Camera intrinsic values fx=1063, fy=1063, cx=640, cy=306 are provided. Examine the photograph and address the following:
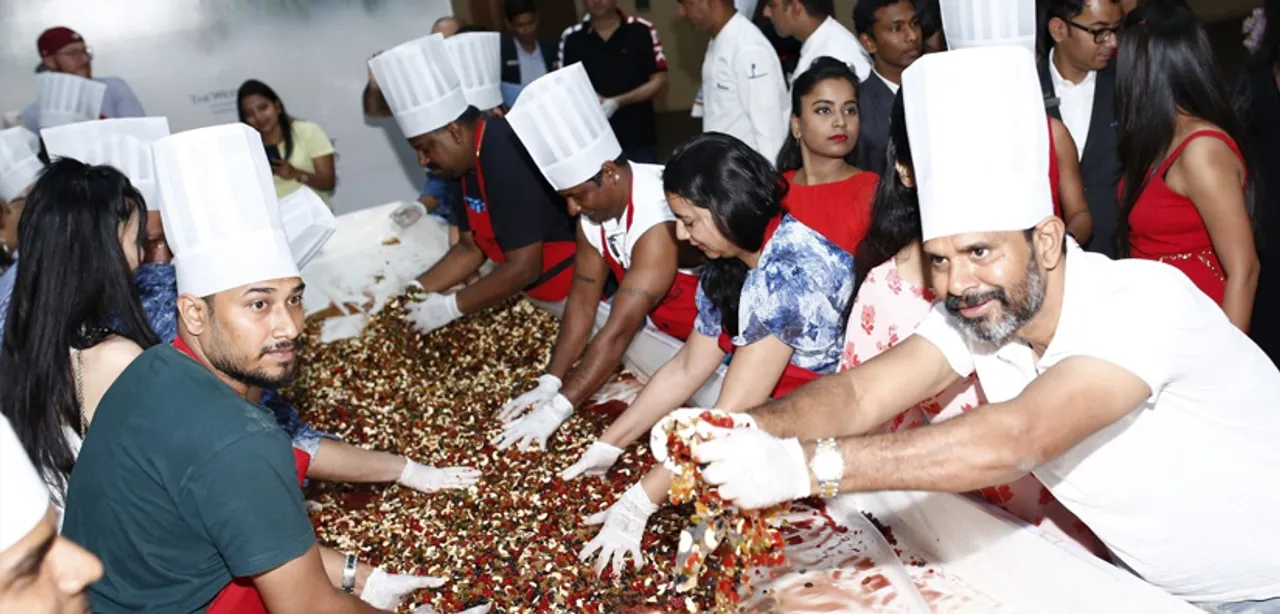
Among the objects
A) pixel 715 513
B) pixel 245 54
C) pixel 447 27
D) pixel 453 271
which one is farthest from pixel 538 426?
pixel 245 54

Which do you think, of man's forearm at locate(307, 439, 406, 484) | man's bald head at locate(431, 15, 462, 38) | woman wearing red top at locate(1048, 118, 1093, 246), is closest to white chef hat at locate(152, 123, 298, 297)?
man's forearm at locate(307, 439, 406, 484)

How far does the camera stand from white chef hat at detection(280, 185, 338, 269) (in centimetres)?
250

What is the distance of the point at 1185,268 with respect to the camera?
98.7 inches

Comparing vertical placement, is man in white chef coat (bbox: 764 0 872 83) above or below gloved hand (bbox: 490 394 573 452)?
above

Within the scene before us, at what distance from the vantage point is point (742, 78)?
4.14m

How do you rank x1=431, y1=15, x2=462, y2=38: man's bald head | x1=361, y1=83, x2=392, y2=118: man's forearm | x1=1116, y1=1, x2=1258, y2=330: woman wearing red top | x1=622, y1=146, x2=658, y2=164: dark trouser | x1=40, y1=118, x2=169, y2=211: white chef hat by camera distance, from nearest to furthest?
x1=1116, y1=1, x2=1258, y2=330: woman wearing red top, x1=40, y1=118, x2=169, y2=211: white chef hat, x1=622, y1=146, x2=658, y2=164: dark trouser, x1=431, y1=15, x2=462, y2=38: man's bald head, x1=361, y1=83, x2=392, y2=118: man's forearm

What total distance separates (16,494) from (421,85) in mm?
2574

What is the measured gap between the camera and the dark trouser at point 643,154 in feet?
15.9

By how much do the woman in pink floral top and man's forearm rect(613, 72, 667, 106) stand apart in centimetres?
282

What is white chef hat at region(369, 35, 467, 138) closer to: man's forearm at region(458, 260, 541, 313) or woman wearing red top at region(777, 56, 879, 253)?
man's forearm at region(458, 260, 541, 313)

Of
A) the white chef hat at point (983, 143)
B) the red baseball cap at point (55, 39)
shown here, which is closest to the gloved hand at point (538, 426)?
the white chef hat at point (983, 143)

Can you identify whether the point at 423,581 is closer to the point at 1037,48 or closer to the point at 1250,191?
the point at 1250,191

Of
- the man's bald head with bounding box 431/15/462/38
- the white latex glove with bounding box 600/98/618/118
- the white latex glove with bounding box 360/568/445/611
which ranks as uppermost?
the man's bald head with bounding box 431/15/462/38

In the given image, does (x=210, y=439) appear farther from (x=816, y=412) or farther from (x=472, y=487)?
(x=472, y=487)
